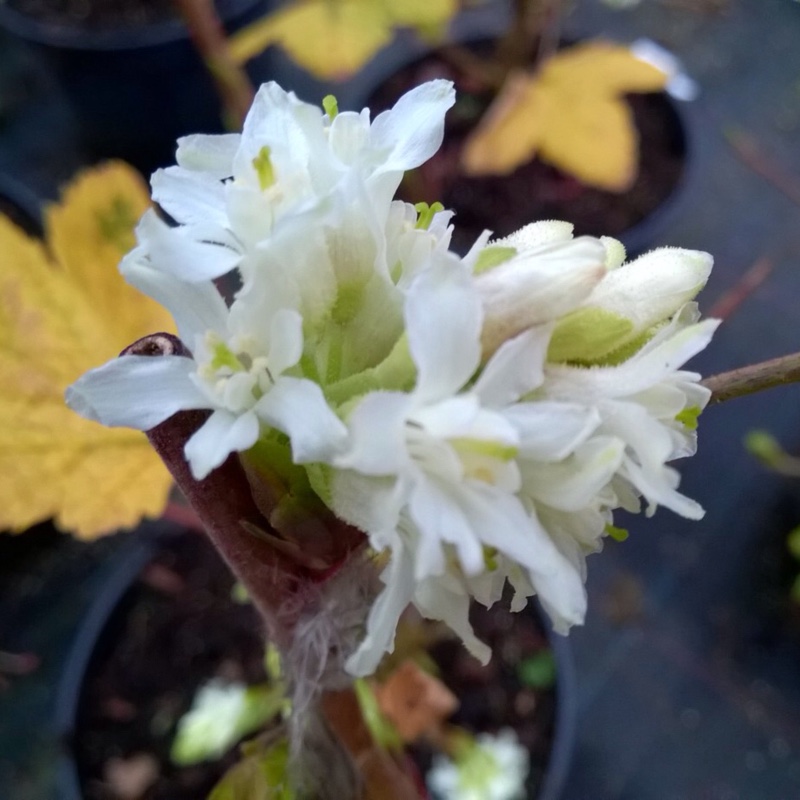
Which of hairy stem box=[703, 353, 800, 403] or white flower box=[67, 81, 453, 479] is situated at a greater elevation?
white flower box=[67, 81, 453, 479]

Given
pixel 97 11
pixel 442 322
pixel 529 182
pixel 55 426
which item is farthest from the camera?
pixel 97 11

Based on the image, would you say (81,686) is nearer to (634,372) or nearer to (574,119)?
(634,372)

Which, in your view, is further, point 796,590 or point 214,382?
point 796,590

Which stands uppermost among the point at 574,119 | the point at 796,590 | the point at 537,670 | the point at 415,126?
the point at 415,126

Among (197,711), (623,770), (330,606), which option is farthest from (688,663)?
(330,606)

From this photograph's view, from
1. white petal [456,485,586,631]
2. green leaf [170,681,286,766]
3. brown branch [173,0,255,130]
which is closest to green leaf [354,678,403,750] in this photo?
green leaf [170,681,286,766]

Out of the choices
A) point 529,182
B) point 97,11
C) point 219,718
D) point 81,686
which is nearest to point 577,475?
point 219,718

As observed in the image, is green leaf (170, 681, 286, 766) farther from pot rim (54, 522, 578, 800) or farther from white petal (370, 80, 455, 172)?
white petal (370, 80, 455, 172)

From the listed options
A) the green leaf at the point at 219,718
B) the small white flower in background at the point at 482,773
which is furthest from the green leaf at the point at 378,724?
the small white flower in background at the point at 482,773
